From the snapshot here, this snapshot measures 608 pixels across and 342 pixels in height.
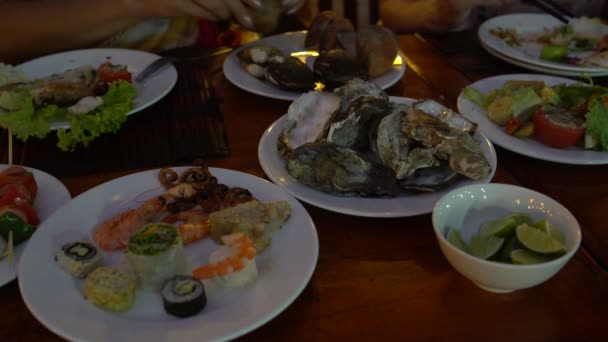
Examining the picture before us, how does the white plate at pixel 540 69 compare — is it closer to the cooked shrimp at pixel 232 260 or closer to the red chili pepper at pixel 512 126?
the red chili pepper at pixel 512 126

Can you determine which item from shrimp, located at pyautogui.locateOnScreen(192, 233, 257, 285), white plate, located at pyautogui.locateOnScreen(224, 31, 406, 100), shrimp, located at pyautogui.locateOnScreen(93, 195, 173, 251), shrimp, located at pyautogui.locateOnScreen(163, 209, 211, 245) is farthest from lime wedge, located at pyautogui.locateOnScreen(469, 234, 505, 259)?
white plate, located at pyautogui.locateOnScreen(224, 31, 406, 100)

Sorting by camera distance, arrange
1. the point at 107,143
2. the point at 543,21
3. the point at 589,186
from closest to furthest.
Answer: the point at 589,186 < the point at 107,143 < the point at 543,21

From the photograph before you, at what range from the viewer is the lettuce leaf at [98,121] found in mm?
1281

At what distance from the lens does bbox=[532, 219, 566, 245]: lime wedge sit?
2.69ft

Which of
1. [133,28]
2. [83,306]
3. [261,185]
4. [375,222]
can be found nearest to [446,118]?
[375,222]

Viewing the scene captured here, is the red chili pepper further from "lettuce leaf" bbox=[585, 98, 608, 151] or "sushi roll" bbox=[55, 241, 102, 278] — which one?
"sushi roll" bbox=[55, 241, 102, 278]

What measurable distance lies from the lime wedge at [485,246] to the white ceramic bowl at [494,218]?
4 centimetres

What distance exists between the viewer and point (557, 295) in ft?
2.78

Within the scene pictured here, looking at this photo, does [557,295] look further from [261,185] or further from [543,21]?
[543,21]

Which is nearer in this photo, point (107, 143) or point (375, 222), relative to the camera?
point (375, 222)

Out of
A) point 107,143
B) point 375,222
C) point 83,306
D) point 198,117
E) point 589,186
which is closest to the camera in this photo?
point 83,306

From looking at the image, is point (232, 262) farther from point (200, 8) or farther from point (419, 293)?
point (200, 8)

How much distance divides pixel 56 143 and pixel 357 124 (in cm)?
81

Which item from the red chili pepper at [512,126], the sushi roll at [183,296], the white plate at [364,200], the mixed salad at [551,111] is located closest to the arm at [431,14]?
the mixed salad at [551,111]
